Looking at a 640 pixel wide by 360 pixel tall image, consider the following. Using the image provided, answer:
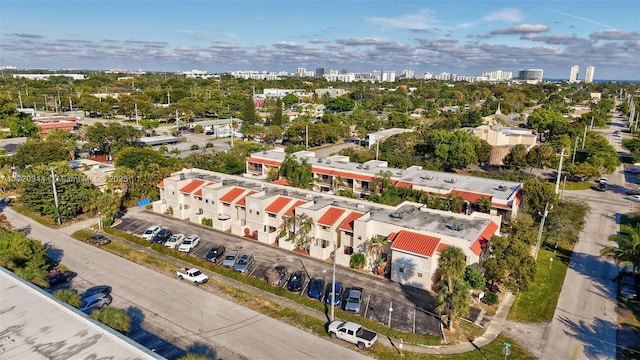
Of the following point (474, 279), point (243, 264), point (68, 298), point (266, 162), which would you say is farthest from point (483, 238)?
point (266, 162)

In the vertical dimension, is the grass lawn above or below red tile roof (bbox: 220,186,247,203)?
below

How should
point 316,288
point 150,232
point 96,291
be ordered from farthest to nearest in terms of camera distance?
point 150,232
point 316,288
point 96,291

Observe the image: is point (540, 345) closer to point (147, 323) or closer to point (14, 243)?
point (147, 323)

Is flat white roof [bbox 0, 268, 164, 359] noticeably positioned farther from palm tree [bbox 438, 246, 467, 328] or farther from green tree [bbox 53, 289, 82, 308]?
palm tree [bbox 438, 246, 467, 328]

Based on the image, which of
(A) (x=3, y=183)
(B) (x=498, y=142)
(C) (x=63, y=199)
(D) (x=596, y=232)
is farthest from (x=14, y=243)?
(B) (x=498, y=142)

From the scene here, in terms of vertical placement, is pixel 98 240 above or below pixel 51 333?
below

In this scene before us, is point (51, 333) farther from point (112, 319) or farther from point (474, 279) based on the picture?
point (474, 279)

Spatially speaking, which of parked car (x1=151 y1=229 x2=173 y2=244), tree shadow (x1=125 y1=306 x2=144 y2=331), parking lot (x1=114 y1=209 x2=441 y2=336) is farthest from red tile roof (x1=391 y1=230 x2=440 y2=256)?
parked car (x1=151 y1=229 x2=173 y2=244)
